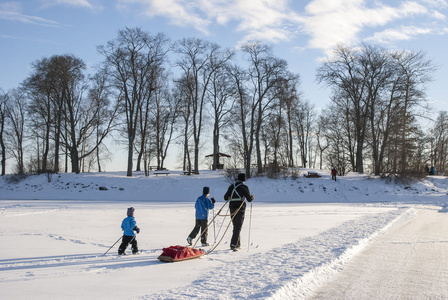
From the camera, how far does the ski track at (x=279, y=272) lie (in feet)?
18.5

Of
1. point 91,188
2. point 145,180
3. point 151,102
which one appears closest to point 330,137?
point 151,102

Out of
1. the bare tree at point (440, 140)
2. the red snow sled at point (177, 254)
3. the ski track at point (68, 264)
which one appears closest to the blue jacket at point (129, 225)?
the ski track at point (68, 264)

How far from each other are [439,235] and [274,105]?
27170 mm

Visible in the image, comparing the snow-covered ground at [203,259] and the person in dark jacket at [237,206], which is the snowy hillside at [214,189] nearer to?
the snow-covered ground at [203,259]

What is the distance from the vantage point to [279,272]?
6914 mm

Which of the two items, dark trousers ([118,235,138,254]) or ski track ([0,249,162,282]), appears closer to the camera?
ski track ([0,249,162,282])

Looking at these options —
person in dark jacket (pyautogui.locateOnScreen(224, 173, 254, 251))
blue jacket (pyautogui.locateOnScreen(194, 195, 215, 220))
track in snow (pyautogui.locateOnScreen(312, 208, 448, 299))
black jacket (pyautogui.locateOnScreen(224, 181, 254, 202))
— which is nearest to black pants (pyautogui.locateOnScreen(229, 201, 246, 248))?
person in dark jacket (pyautogui.locateOnScreen(224, 173, 254, 251))

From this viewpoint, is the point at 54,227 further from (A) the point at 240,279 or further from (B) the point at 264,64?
(B) the point at 264,64

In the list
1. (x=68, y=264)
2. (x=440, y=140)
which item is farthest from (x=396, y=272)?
(x=440, y=140)

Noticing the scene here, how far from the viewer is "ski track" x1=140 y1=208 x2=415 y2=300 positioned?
564 centimetres

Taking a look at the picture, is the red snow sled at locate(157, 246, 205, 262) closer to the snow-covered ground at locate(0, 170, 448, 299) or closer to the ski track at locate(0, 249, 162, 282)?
the snow-covered ground at locate(0, 170, 448, 299)

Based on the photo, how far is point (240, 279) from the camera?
646cm

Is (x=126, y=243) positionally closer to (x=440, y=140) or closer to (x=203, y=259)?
(x=203, y=259)

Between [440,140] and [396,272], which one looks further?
[440,140]
